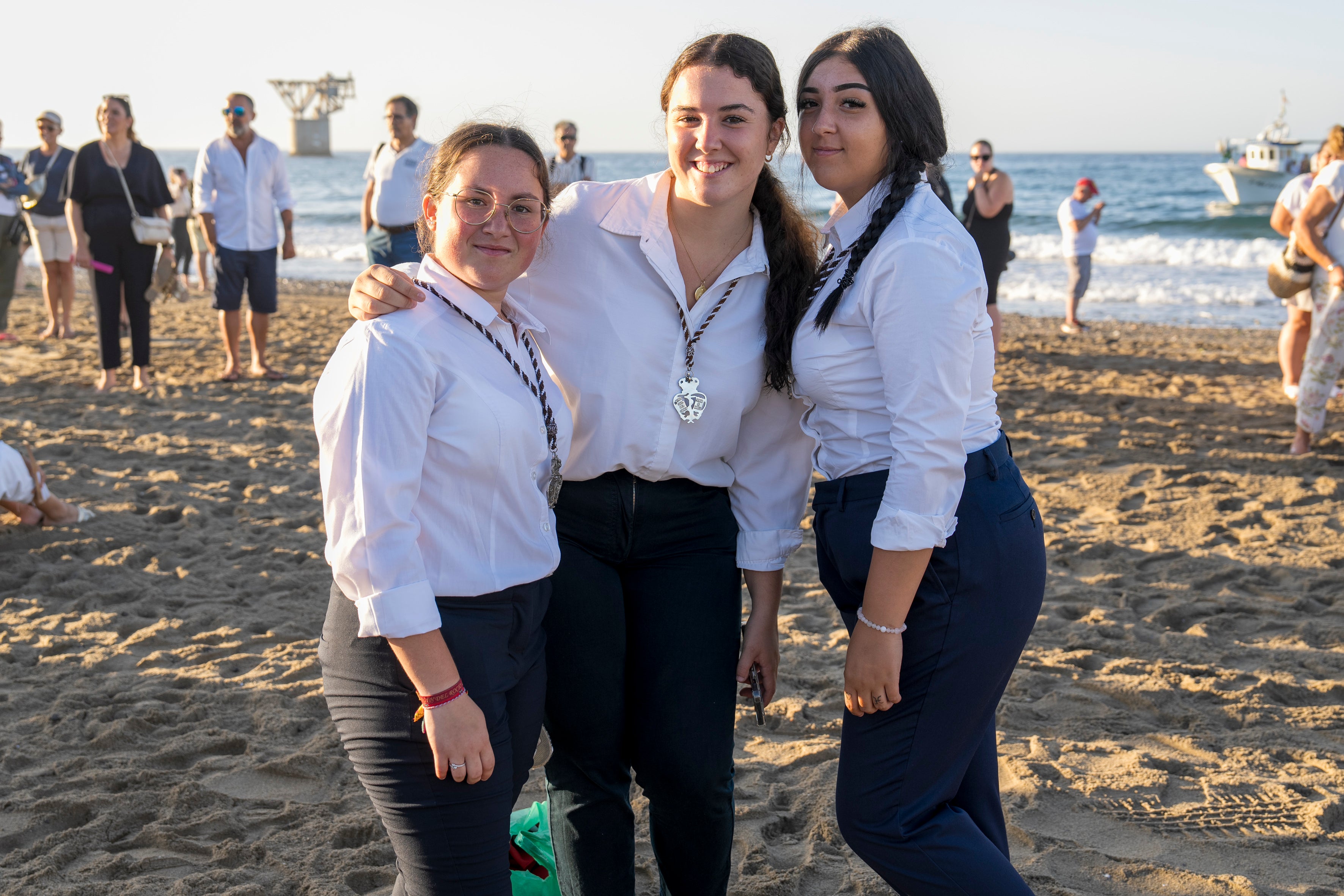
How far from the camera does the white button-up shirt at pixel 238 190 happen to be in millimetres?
7414

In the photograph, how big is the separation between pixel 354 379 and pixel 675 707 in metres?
0.94

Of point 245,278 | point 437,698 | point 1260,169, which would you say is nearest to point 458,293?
point 437,698

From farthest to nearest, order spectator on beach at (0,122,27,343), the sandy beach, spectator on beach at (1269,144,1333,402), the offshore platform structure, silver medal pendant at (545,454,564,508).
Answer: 1. the offshore platform structure
2. spectator on beach at (0,122,27,343)
3. spectator on beach at (1269,144,1333,402)
4. the sandy beach
5. silver medal pendant at (545,454,564,508)

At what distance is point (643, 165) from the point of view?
71.0 m

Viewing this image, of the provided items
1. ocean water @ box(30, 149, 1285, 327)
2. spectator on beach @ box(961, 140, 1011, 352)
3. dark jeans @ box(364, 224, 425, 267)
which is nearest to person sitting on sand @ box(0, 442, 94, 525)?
dark jeans @ box(364, 224, 425, 267)

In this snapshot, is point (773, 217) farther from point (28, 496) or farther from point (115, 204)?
point (115, 204)

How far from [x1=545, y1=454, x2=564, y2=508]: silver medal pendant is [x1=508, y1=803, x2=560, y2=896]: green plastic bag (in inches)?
31.3

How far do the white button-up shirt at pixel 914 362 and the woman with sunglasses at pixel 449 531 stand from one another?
1.84ft

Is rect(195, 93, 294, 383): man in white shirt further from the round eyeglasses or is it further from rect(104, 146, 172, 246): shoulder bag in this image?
the round eyeglasses

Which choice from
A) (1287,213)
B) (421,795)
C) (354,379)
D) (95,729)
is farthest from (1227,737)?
(1287,213)

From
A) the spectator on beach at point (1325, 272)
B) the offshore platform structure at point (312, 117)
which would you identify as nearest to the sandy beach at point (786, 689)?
the spectator on beach at point (1325, 272)

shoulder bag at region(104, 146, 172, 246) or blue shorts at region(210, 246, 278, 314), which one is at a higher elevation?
shoulder bag at region(104, 146, 172, 246)

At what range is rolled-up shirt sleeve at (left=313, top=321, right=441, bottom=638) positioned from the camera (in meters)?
1.56

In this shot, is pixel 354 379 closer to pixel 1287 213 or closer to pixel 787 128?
pixel 787 128
